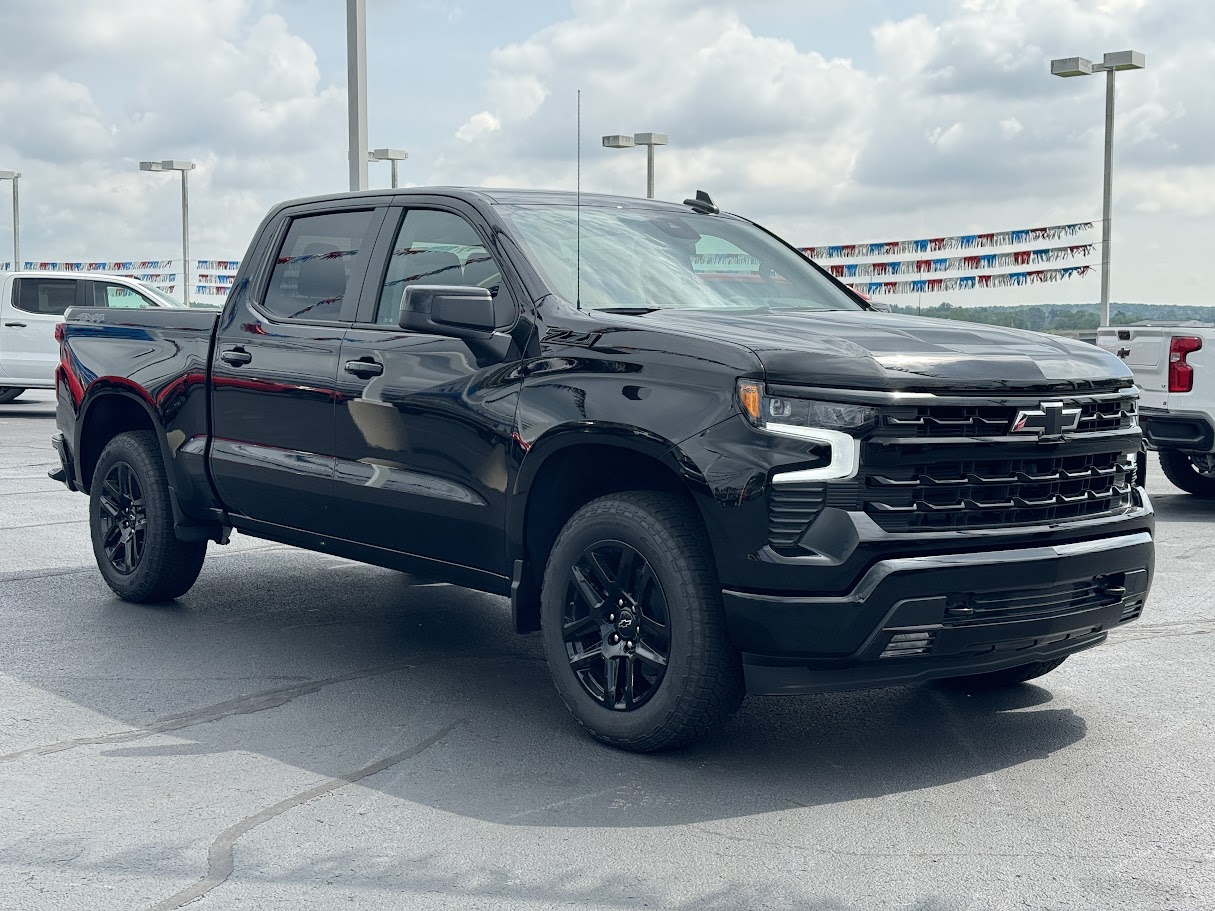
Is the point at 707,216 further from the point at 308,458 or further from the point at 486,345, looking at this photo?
the point at 308,458

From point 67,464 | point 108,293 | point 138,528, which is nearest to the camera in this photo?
point 138,528

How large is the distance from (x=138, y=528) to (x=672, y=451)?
3813 millimetres

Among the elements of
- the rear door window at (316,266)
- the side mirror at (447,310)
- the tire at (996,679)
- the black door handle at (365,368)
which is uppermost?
the rear door window at (316,266)

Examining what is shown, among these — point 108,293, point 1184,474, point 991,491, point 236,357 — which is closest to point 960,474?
point 991,491

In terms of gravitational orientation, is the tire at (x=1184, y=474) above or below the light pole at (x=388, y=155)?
below

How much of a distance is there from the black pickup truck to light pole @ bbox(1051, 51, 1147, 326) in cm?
2068

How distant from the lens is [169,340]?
24.1 ft

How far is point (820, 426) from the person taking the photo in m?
4.59

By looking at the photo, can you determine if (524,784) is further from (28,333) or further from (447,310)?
(28,333)

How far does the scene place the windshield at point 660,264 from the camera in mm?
5695

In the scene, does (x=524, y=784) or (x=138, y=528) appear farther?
(x=138, y=528)

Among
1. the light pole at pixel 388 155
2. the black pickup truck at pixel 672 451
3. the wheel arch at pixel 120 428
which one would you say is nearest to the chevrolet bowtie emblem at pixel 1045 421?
the black pickup truck at pixel 672 451

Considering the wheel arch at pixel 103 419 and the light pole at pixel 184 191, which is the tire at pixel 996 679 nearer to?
the wheel arch at pixel 103 419

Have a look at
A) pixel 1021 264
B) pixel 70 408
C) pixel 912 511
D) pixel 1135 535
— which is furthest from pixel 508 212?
pixel 1021 264
